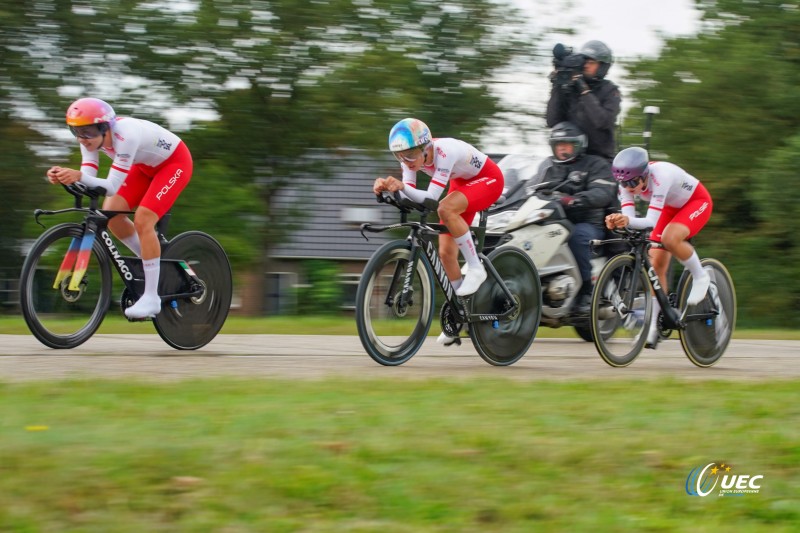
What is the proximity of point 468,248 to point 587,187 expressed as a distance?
2.55m

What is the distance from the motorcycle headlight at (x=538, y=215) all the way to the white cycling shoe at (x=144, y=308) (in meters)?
3.42

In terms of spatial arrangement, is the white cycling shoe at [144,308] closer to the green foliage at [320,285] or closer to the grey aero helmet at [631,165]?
the grey aero helmet at [631,165]

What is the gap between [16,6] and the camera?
21.2m

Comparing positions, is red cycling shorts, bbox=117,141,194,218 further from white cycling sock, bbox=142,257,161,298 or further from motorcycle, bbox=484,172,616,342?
motorcycle, bbox=484,172,616,342

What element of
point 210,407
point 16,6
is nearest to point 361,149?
point 16,6

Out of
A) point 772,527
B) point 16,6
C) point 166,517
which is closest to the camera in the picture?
point 166,517

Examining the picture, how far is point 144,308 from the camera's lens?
28.3ft

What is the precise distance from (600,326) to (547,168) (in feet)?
8.87

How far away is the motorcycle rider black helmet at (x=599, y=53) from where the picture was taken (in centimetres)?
1145

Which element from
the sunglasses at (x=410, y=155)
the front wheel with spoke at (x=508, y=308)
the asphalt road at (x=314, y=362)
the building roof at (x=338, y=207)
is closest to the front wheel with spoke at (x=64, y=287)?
the asphalt road at (x=314, y=362)

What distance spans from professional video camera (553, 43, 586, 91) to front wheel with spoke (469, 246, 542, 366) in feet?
9.04

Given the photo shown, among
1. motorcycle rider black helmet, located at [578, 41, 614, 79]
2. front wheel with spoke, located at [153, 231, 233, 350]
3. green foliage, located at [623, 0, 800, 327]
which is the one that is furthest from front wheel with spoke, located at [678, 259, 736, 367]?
green foliage, located at [623, 0, 800, 327]

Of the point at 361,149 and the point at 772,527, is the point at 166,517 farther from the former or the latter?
the point at 361,149

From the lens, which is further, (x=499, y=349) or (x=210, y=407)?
(x=499, y=349)
